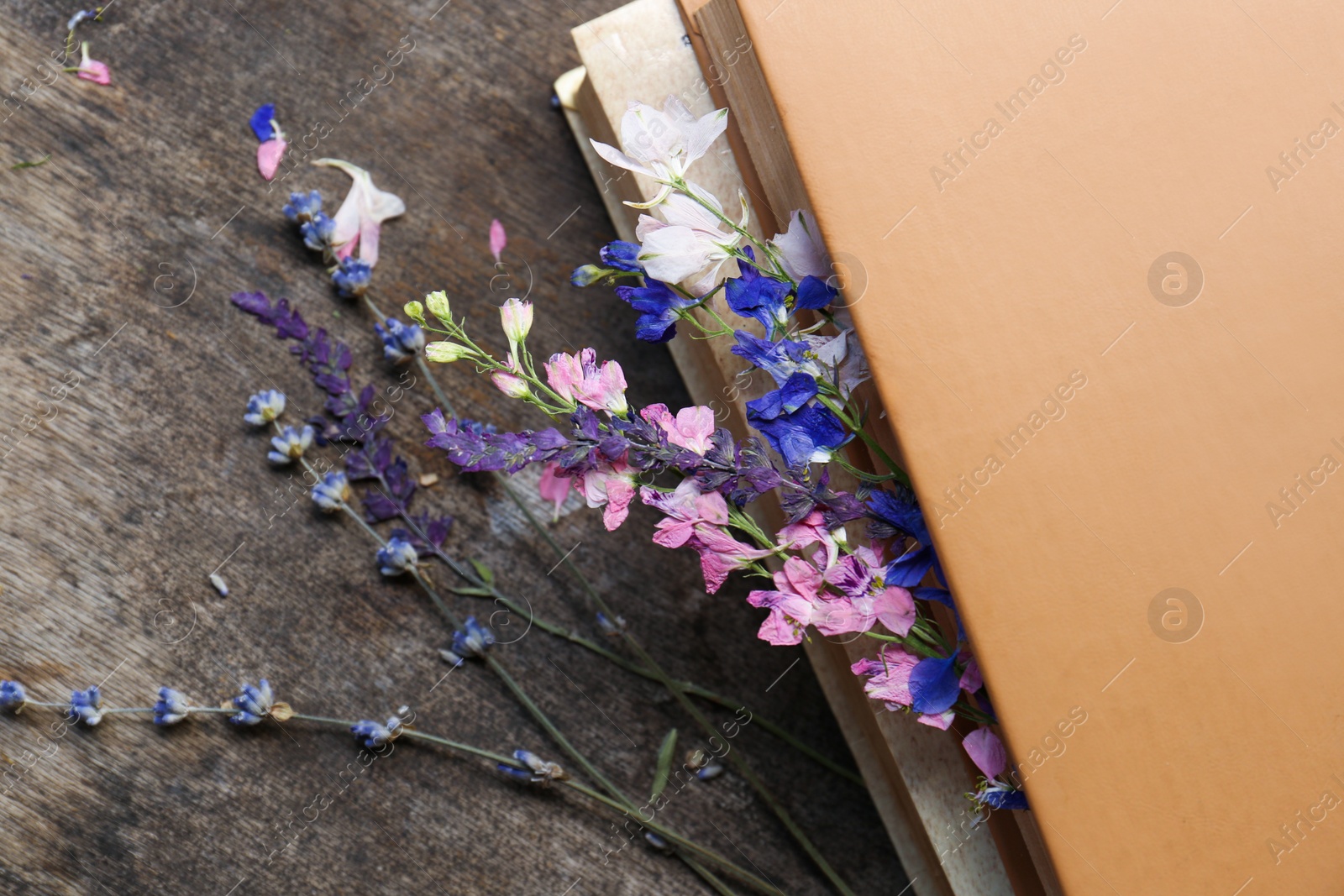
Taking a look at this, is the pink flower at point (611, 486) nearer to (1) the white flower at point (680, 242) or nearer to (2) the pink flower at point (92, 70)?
(1) the white flower at point (680, 242)

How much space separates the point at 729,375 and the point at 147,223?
70 centimetres

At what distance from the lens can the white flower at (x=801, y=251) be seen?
2.19 ft

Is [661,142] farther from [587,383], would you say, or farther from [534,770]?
[534,770]

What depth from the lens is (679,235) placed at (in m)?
0.62

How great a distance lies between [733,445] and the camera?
2.12 ft

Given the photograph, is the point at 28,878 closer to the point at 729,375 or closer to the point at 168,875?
the point at 168,875

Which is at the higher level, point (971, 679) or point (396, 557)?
point (971, 679)

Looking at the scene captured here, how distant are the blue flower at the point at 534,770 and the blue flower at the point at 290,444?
0.41 metres

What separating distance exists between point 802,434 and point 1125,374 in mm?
258

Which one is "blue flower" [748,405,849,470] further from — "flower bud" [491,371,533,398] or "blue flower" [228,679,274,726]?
"blue flower" [228,679,274,726]

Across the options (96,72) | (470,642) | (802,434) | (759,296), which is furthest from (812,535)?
(96,72)

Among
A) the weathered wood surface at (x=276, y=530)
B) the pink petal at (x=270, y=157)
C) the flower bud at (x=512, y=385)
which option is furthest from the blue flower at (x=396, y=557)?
the pink petal at (x=270, y=157)

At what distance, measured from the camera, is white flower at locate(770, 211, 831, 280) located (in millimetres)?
668

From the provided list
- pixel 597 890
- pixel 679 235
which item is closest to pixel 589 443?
pixel 679 235
